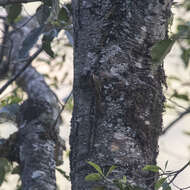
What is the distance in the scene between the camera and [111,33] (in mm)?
1187

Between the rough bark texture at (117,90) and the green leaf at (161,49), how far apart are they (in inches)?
5.9

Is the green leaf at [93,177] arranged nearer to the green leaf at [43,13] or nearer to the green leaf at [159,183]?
the green leaf at [159,183]

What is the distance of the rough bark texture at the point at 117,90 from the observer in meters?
1.13

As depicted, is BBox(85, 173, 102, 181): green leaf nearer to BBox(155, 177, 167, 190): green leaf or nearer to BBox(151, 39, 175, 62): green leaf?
BBox(155, 177, 167, 190): green leaf

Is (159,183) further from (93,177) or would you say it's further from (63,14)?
(63,14)

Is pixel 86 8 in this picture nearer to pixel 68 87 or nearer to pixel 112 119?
pixel 112 119

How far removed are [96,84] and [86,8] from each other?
A: 0.21 metres

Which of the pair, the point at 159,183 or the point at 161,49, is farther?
the point at 159,183

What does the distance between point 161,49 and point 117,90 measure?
0.19 m

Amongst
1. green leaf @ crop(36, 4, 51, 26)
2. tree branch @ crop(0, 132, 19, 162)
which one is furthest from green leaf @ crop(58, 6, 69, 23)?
tree branch @ crop(0, 132, 19, 162)

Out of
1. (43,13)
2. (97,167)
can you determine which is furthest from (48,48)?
(97,167)

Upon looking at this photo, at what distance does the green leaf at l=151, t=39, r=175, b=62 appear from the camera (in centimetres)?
99

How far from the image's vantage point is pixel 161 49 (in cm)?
101

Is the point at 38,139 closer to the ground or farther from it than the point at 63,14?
closer to the ground
